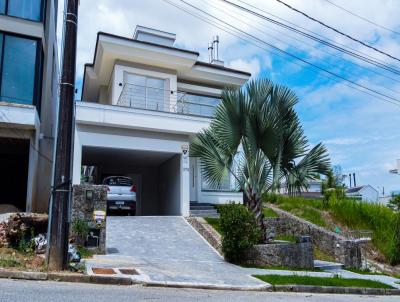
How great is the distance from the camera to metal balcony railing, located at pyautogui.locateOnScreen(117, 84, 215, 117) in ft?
70.3

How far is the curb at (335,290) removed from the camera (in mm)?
9680

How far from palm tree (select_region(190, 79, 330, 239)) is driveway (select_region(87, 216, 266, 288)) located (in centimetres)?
229

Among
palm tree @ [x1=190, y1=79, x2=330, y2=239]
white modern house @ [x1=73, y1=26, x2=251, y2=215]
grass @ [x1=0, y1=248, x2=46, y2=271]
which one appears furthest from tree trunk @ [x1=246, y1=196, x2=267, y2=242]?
grass @ [x1=0, y1=248, x2=46, y2=271]

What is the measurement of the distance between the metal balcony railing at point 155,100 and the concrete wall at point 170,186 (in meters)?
2.75

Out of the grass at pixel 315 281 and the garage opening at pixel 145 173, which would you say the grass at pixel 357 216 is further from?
the garage opening at pixel 145 173

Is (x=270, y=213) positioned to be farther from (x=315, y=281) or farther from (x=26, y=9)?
(x=26, y=9)

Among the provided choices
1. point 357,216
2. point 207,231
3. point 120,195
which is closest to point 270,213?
point 357,216

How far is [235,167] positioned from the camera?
43.9ft

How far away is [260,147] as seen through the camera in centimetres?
1314

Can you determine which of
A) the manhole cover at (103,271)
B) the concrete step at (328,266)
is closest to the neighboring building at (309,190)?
the concrete step at (328,266)

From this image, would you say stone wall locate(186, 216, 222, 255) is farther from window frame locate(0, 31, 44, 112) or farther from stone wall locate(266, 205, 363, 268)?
window frame locate(0, 31, 44, 112)

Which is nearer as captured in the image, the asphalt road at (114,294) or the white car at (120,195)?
the asphalt road at (114,294)

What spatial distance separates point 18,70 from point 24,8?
268 cm

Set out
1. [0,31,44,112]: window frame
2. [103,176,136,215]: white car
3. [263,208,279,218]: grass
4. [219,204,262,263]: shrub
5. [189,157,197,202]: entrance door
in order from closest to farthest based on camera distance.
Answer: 1. [219,204,262,263]: shrub
2. [0,31,44,112]: window frame
3. [263,208,279,218]: grass
4. [103,176,136,215]: white car
5. [189,157,197,202]: entrance door
